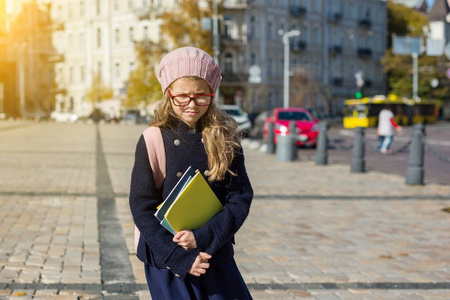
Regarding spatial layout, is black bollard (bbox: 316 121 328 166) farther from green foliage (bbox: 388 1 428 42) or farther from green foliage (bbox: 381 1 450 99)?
green foliage (bbox: 388 1 428 42)

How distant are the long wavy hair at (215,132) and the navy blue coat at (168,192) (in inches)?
1.5

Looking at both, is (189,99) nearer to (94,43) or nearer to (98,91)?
(98,91)

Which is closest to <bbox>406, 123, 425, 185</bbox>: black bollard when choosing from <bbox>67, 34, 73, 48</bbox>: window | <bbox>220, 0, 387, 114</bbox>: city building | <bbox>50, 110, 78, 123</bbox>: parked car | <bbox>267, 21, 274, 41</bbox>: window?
<bbox>220, 0, 387, 114</bbox>: city building

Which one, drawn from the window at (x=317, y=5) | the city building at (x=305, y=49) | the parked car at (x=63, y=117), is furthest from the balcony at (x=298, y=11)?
the parked car at (x=63, y=117)

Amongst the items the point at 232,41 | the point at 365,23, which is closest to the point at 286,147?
the point at 232,41

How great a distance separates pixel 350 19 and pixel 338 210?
71.7m

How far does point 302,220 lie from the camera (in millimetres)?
9430

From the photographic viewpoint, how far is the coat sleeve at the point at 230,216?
3037mm

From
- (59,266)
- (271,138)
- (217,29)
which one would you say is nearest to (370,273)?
(59,266)

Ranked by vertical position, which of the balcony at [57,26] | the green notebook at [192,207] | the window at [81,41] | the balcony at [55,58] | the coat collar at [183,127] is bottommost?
the green notebook at [192,207]

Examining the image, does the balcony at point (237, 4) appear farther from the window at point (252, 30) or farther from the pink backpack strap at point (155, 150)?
the pink backpack strap at point (155, 150)

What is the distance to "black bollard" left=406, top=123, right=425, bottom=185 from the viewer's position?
1384 cm

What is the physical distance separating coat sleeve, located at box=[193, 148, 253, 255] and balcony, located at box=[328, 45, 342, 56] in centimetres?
7478

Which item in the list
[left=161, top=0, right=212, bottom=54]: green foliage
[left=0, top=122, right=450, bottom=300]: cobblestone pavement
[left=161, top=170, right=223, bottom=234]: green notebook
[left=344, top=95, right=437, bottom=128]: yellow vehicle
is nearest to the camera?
[left=161, top=170, right=223, bottom=234]: green notebook
